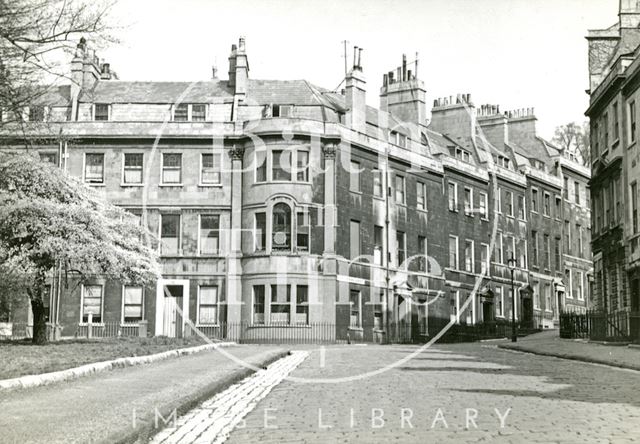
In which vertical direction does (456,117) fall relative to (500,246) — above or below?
above

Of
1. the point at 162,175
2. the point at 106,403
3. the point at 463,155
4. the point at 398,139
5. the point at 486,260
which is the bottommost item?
the point at 106,403

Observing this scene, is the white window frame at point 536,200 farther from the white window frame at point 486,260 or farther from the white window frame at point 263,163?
the white window frame at point 263,163

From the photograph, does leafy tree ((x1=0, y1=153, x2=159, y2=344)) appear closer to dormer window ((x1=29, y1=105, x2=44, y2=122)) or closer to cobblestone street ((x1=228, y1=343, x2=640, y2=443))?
dormer window ((x1=29, y1=105, x2=44, y2=122))

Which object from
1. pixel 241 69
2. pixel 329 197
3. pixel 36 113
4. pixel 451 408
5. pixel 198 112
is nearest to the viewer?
pixel 451 408

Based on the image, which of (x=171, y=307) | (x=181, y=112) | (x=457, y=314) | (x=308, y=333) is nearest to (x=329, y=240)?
(x=308, y=333)

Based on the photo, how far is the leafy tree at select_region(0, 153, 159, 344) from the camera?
103ft

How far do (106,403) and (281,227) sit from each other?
33174mm

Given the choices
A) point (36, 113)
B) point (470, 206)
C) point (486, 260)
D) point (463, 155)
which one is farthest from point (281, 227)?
point (36, 113)

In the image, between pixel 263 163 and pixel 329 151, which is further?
pixel 329 151

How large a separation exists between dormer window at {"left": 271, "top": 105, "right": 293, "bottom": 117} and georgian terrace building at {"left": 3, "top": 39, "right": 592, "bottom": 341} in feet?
0.36

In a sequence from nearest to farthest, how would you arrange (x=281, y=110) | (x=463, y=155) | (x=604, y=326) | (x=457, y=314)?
(x=604, y=326) < (x=281, y=110) < (x=457, y=314) < (x=463, y=155)

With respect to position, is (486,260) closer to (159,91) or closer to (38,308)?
(159,91)

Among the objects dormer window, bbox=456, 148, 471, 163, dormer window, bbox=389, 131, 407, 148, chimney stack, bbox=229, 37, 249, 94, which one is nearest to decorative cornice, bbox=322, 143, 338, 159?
chimney stack, bbox=229, 37, 249, 94

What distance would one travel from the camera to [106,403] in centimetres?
1080
